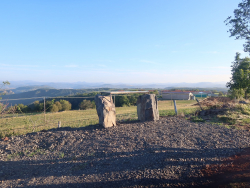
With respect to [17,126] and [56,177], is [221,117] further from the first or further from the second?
[17,126]

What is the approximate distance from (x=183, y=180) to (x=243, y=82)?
15.0 meters

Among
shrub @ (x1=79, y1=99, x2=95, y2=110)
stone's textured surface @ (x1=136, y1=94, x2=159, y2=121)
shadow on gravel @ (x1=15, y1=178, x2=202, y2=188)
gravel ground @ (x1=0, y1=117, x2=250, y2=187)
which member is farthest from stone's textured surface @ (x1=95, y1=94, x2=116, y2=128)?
shrub @ (x1=79, y1=99, x2=95, y2=110)

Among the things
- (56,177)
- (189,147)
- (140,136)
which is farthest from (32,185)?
(189,147)

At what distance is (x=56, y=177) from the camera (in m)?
3.74

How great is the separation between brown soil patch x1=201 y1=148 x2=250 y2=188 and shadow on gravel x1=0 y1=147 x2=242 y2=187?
0.24 meters

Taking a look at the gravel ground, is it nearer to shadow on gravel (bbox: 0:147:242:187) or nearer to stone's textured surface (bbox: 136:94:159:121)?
shadow on gravel (bbox: 0:147:242:187)

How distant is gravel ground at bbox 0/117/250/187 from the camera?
367 cm

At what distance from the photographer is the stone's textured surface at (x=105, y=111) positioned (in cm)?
705

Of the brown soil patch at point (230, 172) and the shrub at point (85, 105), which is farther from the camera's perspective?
the shrub at point (85, 105)

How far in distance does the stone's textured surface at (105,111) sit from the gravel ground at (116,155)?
1.22ft

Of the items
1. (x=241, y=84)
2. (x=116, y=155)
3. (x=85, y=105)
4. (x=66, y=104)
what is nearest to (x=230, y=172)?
(x=116, y=155)

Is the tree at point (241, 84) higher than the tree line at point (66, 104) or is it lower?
higher

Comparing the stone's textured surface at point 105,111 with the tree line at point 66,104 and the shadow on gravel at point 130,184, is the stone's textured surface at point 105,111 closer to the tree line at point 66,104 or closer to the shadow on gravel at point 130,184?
the tree line at point 66,104

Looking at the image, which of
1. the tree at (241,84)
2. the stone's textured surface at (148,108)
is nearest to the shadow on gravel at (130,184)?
the stone's textured surface at (148,108)
